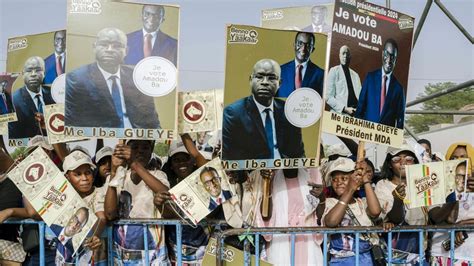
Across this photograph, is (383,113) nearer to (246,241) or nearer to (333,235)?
(333,235)

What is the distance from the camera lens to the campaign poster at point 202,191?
3670 mm

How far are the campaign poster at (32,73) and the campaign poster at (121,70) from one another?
1.06 metres

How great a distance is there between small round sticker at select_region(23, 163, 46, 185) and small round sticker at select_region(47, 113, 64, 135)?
1.82ft

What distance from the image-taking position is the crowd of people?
152 inches

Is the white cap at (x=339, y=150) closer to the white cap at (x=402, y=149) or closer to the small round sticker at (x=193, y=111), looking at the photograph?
the white cap at (x=402, y=149)

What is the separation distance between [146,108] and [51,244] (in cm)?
128

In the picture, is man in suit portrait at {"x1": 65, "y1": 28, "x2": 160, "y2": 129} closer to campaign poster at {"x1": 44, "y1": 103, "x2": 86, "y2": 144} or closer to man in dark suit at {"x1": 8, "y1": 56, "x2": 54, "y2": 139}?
campaign poster at {"x1": 44, "y1": 103, "x2": 86, "y2": 144}

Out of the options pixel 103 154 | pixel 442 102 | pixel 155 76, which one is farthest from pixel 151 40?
pixel 442 102

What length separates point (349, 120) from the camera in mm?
3893

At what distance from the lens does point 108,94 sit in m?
3.72

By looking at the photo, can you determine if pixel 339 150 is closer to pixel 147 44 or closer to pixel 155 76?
pixel 155 76

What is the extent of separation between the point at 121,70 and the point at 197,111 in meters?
0.65

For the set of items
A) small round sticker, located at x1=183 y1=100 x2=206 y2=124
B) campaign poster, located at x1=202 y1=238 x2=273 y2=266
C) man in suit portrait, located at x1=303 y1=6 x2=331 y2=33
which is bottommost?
campaign poster, located at x1=202 y1=238 x2=273 y2=266

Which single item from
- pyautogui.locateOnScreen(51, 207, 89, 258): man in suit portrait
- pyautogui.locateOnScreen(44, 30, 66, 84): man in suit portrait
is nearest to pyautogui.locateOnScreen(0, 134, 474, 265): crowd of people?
pyautogui.locateOnScreen(51, 207, 89, 258): man in suit portrait
